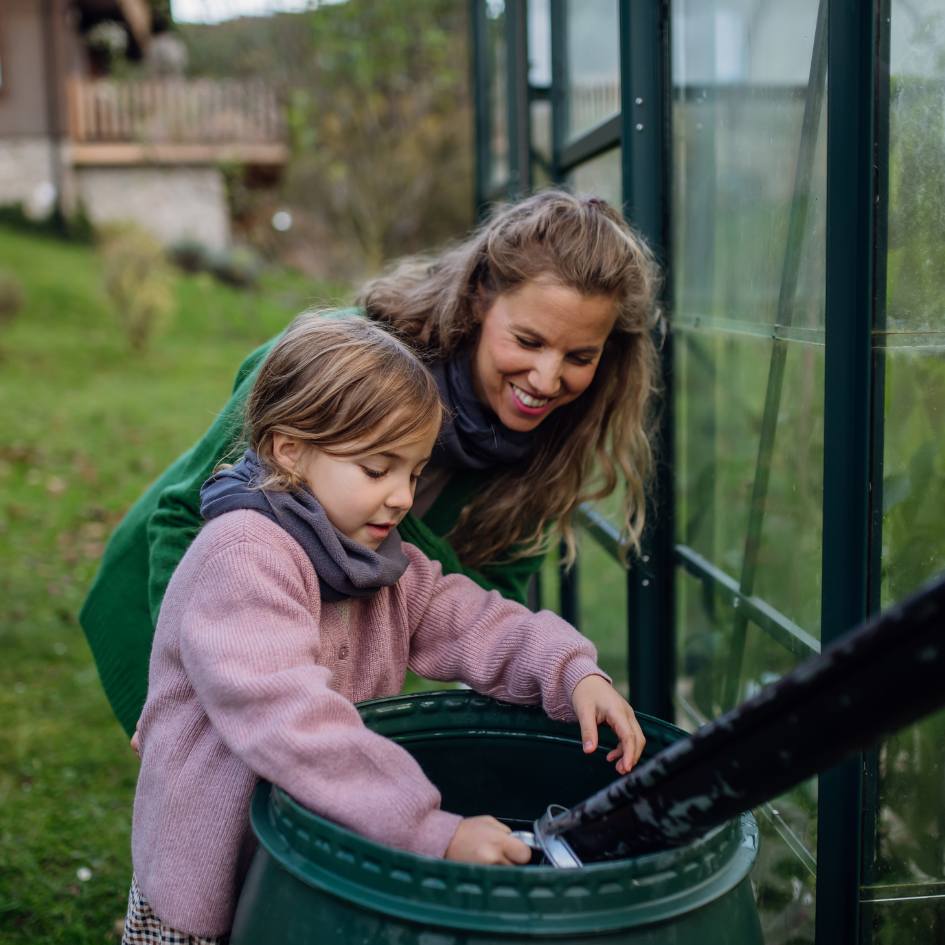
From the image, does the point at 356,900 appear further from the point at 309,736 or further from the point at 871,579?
the point at 871,579

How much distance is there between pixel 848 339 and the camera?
69.4 inches

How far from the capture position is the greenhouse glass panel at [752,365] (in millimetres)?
2088

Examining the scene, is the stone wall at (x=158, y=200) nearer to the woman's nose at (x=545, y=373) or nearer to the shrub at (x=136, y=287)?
the shrub at (x=136, y=287)

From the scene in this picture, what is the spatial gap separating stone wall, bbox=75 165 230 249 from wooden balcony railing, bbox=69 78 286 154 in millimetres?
485

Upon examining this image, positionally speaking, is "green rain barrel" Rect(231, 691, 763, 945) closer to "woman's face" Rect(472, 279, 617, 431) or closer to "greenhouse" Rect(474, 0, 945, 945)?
"greenhouse" Rect(474, 0, 945, 945)

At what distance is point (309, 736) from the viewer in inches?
53.6

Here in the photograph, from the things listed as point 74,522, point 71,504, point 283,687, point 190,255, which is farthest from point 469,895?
point 190,255

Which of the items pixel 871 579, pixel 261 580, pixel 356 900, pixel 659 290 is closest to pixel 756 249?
pixel 659 290

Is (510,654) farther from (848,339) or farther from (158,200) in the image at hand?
(158,200)

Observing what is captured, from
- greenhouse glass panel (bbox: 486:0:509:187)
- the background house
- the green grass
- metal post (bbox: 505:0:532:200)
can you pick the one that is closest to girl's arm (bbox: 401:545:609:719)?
the green grass

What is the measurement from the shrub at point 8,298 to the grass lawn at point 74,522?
192 mm

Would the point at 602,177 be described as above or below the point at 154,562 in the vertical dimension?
above

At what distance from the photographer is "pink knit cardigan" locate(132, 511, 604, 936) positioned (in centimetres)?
137

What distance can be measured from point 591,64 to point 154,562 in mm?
2096
